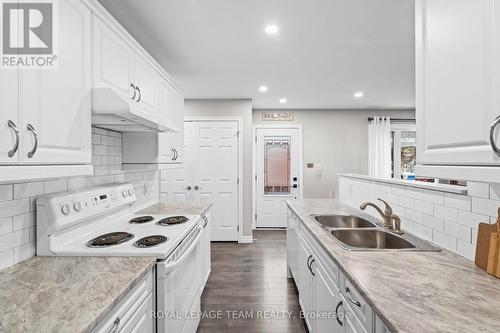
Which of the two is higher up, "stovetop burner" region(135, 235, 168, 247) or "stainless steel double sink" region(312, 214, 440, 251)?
"stovetop burner" region(135, 235, 168, 247)

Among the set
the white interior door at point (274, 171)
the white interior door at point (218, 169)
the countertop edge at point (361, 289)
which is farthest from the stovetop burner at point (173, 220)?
the white interior door at point (274, 171)

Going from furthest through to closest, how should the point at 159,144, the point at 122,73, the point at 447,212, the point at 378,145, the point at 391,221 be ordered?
the point at 378,145 < the point at 159,144 < the point at 391,221 < the point at 122,73 < the point at 447,212

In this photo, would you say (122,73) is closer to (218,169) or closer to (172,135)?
(172,135)

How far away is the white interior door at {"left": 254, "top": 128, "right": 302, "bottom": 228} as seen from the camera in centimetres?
551

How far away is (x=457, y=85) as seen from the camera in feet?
2.89

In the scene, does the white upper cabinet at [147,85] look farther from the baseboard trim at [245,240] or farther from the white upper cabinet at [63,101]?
the baseboard trim at [245,240]

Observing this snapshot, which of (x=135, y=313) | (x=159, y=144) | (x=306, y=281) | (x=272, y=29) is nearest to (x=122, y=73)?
(x=159, y=144)

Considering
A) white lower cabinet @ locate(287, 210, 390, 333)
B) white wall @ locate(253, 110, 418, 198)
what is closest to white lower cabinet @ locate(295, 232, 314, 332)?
white lower cabinet @ locate(287, 210, 390, 333)

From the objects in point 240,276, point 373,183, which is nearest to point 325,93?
point 373,183

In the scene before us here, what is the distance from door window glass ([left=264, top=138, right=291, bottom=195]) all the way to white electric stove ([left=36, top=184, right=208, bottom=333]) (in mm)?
3529

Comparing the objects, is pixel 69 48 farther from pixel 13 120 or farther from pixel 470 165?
pixel 470 165

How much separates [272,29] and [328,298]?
2.10 metres

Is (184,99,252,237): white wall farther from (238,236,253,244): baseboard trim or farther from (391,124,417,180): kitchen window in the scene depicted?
(391,124,417,180): kitchen window

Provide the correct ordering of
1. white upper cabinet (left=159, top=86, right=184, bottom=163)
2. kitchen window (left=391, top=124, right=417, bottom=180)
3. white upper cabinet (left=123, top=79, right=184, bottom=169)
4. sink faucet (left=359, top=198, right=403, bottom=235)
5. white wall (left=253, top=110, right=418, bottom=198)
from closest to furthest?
1. sink faucet (left=359, top=198, right=403, bottom=235)
2. white upper cabinet (left=123, top=79, right=184, bottom=169)
3. white upper cabinet (left=159, top=86, right=184, bottom=163)
4. white wall (left=253, top=110, right=418, bottom=198)
5. kitchen window (left=391, top=124, right=417, bottom=180)
